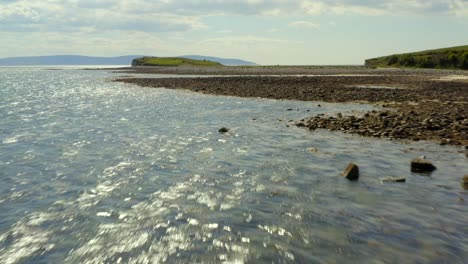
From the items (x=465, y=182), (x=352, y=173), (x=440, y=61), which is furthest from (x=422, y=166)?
(x=440, y=61)

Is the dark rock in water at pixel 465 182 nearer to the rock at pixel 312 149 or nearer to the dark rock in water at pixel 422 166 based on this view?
the dark rock in water at pixel 422 166

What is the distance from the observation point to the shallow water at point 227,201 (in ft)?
35.1

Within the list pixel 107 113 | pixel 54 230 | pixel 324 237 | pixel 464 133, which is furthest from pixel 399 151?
pixel 107 113

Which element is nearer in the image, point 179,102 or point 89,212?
point 89,212

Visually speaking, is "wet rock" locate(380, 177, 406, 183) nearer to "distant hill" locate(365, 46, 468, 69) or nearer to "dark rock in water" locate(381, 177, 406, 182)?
"dark rock in water" locate(381, 177, 406, 182)

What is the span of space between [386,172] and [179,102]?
36.0 metres

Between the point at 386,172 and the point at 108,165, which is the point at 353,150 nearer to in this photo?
the point at 386,172

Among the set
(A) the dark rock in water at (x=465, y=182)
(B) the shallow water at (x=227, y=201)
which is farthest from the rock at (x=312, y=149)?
(A) the dark rock in water at (x=465, y=182)

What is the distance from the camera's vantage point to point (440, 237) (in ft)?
36.6

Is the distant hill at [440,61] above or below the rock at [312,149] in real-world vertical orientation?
above

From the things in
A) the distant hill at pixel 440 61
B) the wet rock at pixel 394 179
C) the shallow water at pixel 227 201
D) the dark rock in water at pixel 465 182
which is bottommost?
the shallow water at pixel 227 201

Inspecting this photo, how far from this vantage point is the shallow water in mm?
10695

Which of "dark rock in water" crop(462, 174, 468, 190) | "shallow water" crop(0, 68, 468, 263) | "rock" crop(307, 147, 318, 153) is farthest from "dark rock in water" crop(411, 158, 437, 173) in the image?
"rock" crop(307, 147, 318, 153)

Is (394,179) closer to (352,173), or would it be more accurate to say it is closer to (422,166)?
(352,173)
